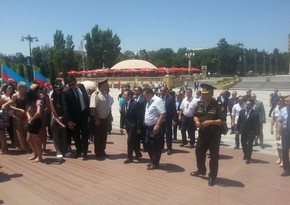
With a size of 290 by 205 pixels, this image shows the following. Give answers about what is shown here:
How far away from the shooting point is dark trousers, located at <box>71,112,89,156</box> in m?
7.81

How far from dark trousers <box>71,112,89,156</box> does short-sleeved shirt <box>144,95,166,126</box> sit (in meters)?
1.61

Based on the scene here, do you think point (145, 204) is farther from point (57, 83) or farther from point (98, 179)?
point (57, 83)

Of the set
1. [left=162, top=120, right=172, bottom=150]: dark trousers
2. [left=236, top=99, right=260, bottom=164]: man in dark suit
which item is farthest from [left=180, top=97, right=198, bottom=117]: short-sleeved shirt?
[left=236, top=99, right=260, bottom=164]: man in dark suit

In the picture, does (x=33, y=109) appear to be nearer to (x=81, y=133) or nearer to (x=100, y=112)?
Result: (x=81, y=133)

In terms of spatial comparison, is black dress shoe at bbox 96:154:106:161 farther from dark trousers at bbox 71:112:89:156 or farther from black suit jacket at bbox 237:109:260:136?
black suit jacket at bbox 237:109:260:136

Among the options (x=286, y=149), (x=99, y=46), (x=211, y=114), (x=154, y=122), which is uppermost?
(x=99, y=46)

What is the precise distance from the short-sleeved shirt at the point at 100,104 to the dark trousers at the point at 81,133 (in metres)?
0.34

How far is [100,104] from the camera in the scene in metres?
7.86

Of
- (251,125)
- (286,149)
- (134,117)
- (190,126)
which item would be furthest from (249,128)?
(134,117)

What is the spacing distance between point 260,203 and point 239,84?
43.7 metres

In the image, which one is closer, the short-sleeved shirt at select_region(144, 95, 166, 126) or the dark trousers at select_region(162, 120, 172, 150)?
the short-sleeved shirt at select_region(144, 95, 166, 126)

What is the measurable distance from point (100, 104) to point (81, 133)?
2.75ft

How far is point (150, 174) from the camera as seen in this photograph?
671 cm

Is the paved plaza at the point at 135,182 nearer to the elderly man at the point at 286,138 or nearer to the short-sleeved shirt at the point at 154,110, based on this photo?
the elderly man at the point at 286,138
